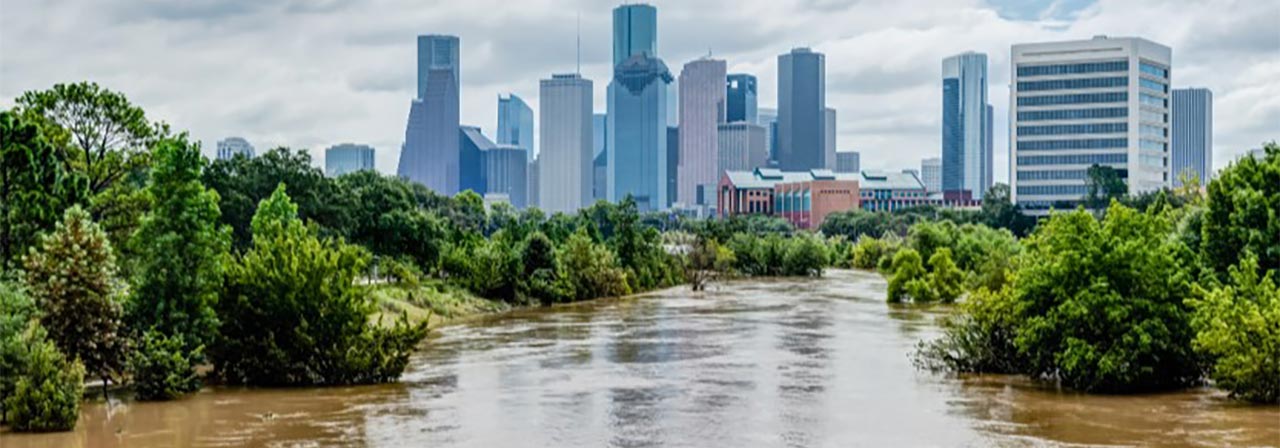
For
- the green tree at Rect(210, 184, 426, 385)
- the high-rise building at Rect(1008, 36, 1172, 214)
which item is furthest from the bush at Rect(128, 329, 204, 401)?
the high-rise building at Rect(1008, 36, 1172, 214)

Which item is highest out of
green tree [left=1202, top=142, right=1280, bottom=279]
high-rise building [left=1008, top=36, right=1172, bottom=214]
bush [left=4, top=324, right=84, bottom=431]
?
high-rise building [left=1008, top=36, right=1172, bottom=214]

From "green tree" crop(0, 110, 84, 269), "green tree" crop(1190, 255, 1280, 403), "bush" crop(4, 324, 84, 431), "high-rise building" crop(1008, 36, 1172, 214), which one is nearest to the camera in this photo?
"bush" crop(4, 324, 84, 431)

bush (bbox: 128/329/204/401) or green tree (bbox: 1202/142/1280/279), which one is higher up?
green tree (bbox: 1202/142/1280/279)

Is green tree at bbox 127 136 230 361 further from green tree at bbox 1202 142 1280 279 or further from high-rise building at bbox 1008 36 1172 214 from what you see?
high-rise building at bbox 1008 36 1172 214

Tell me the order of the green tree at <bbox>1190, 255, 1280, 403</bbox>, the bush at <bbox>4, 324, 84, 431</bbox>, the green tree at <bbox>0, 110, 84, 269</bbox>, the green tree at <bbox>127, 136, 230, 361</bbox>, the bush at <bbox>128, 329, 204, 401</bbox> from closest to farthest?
the bush at <bbox>4, 324, 84, 431</bbox> < the green tree at <bbox>1190, 255, 1280, 403</bbox> < the bush at <bbox>128, 329, 204, 401</bbox> < the green tree at <bbox>127, 136, 230, 361</bbox> < the green tree at <bbox>0, 110, 84, 269</bbox>

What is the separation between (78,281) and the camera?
3181cm

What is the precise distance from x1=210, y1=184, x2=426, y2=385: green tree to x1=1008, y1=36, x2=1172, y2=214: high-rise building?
144 metres

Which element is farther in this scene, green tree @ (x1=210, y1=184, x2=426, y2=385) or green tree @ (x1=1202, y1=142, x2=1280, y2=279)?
green tree @ (x1=1202, y1=142, x2=1280, y2=279)

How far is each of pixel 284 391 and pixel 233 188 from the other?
33.5 m

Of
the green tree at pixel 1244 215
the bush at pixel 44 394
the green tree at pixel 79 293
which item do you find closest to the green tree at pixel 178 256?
the green tree at pixel 79 293

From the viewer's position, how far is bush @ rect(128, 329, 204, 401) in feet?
107

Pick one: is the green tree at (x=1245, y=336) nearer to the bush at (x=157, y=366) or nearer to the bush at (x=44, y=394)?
the bush at (x=157, y=366)

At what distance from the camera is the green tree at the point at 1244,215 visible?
1423 inches

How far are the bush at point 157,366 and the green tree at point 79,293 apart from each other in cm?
51
